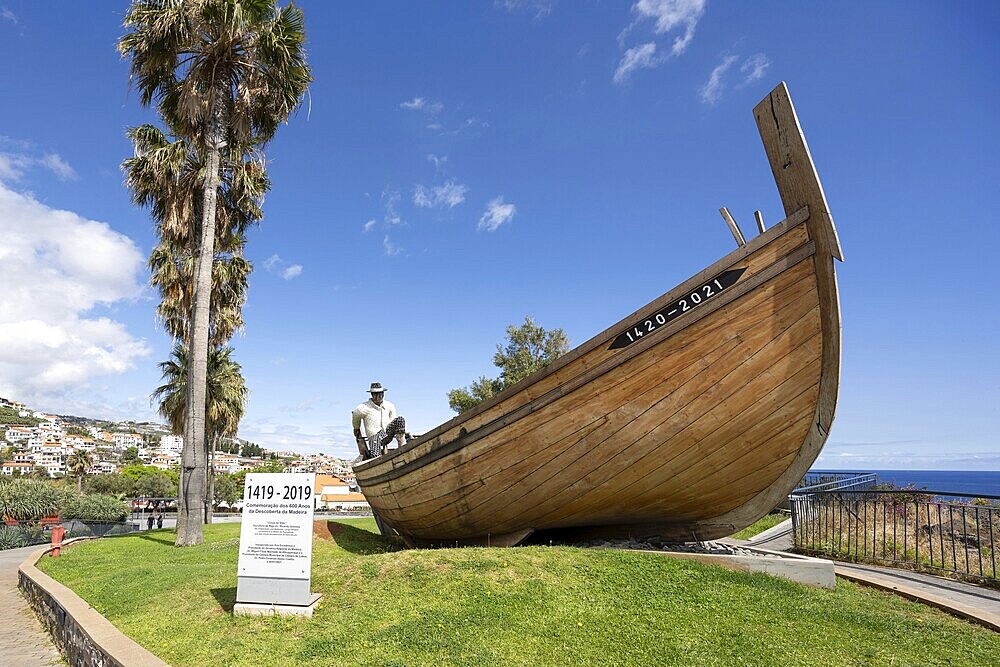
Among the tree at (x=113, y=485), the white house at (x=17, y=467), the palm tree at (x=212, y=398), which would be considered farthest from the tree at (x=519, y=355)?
the white house at (x=17, y=467)

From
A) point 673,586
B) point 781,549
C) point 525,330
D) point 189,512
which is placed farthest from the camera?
point 525,330

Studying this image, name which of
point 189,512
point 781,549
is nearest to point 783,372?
point 781,549

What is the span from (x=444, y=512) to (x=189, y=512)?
24.2ft

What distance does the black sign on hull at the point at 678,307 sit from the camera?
16.4ft

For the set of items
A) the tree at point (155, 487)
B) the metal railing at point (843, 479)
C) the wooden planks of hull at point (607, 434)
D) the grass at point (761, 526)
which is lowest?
the tree at point (155, 487)

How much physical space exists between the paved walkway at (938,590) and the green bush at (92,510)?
2397 centimetres

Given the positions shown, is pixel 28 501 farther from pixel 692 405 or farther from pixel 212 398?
pixel 692 405

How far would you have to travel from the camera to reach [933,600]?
→ 5102 mm

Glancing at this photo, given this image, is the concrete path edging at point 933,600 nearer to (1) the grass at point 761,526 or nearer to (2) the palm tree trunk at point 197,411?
(1) the grass at point 761,526

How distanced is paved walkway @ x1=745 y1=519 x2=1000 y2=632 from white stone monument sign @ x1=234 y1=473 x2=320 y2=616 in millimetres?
5442

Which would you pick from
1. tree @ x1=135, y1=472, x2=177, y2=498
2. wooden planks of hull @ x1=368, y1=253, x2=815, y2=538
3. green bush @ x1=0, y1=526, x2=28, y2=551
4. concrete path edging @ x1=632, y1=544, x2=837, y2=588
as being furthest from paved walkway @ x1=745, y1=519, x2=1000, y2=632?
tree @ x1=135, y1=472, x2=177, y2=498

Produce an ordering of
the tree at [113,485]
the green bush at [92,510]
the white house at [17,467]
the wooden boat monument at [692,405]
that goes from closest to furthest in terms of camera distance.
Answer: the wooden boat monument at [692,405]
the green bush at [92,510]
the tree at [113,485]
the white house at [17,467]

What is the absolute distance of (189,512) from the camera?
440 inches

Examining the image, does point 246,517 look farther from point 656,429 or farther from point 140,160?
point 140,160
